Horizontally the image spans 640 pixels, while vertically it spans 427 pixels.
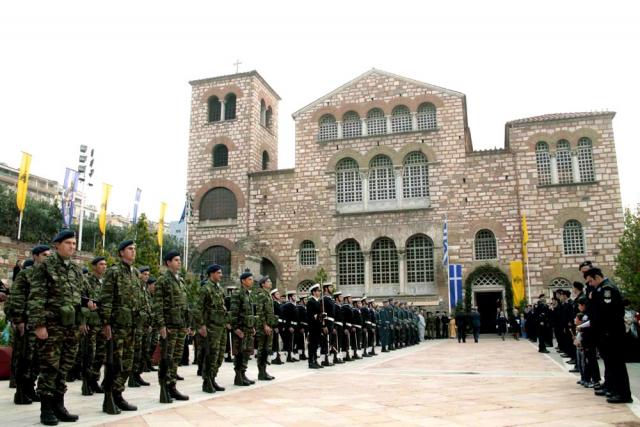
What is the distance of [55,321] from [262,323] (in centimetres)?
510

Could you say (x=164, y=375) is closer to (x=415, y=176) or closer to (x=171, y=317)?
(x=171, y=317)

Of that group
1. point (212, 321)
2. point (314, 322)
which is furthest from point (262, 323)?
point (314, 322)

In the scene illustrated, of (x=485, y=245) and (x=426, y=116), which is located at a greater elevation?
(x=426, y=116)

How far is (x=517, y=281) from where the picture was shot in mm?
30312

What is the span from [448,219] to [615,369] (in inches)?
979

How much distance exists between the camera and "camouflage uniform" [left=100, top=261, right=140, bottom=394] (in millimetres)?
7551

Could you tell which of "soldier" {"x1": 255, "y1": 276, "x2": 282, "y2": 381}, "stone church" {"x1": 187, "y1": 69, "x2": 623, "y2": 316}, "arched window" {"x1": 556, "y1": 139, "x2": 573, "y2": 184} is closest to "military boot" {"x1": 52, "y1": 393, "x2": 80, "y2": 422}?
"soldier" {"x1": 255, "y1": 276, "x2": 282, "y2": 381}

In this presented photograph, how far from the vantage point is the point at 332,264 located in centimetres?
3378

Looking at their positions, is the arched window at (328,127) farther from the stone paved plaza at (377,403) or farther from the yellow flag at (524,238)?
the stone paved plaza at (377,403)

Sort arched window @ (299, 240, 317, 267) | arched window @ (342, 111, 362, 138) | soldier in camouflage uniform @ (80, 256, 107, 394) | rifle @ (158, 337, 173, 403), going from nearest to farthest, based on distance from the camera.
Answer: soldier in camouflage uniform @ (80, 256, 107, 394), rifle @ (158, 337, 173, 403), arched window @ (299, 240, 317, 267), arched window @ (342, 111, 362, 138)

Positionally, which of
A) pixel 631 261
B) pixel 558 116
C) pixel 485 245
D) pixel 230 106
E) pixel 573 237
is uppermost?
pixel 230 106

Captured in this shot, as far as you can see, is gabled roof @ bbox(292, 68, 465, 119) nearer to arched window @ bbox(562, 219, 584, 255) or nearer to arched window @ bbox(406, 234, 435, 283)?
arched window @ bbox(406, 234, 435, 283)

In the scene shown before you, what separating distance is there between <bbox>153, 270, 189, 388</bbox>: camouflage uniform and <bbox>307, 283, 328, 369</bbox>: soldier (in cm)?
543

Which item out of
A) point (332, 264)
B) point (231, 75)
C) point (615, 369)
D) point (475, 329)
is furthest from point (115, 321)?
point (231, 75)
